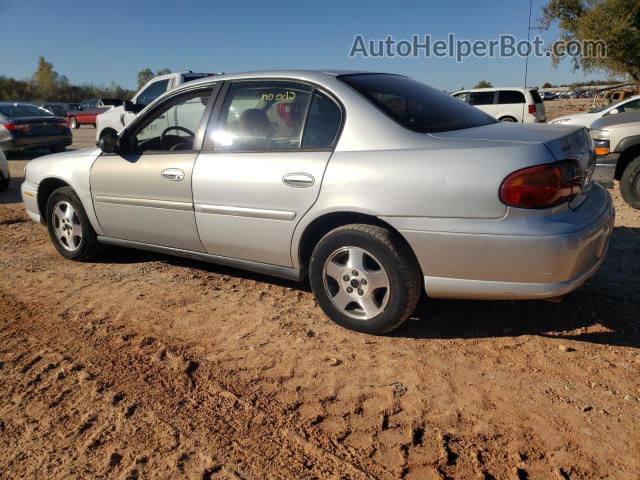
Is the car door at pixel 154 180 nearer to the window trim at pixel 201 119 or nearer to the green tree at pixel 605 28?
the window trim at pixel 201 119

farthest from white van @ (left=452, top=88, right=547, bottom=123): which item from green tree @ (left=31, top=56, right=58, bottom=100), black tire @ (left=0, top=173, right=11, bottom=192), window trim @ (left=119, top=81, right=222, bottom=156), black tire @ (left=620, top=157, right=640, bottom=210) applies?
green tree @ (left=31, top=56, right=58, bottom=100)

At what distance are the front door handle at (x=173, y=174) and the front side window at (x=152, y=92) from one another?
842 cm

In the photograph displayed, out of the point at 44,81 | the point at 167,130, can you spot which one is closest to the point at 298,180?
the point at 167,130

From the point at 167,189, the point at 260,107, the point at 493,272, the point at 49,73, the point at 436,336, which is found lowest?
the point at 436,336

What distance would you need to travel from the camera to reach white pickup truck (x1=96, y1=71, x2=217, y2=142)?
1128 cm

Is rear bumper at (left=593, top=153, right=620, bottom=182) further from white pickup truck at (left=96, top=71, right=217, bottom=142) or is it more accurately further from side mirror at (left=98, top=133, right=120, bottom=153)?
white pickup truck at (left=96, top=71, right=217, bottom=142)

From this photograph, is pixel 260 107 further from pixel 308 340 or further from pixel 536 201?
pixel 536 201

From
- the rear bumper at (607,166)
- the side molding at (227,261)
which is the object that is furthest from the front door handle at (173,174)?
the rear bumper at (607,166)

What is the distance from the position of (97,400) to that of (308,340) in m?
1.22

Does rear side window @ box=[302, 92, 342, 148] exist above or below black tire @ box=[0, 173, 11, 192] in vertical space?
above

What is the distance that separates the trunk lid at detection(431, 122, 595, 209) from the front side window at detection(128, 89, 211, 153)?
6.56ft

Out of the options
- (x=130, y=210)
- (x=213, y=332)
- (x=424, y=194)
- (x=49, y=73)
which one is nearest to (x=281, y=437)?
(x=213, y=332)

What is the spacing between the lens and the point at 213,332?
3.40 meters

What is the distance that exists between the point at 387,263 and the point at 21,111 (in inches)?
532
